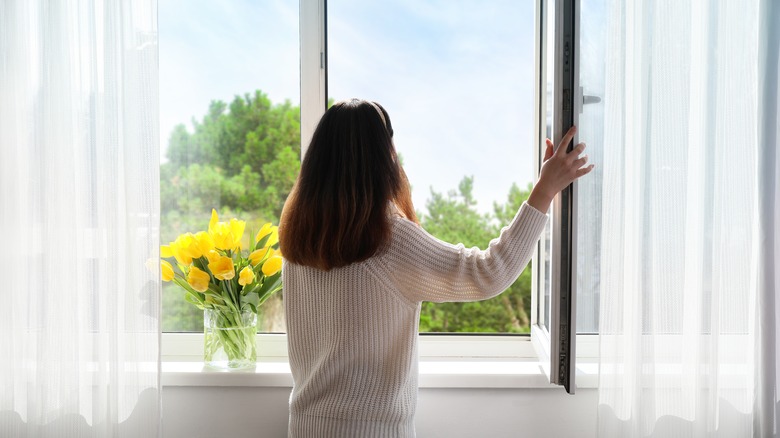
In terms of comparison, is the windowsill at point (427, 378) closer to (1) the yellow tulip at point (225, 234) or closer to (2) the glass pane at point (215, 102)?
(2) the glass pane at point (215, 102)

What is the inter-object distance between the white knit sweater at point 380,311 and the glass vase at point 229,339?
0.39 m

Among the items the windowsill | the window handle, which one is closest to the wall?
the windowsill

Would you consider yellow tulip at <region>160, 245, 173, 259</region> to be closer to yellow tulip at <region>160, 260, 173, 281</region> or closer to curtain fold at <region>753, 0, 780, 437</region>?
yellow tulip at <region>160, 260, 173, 281</region>

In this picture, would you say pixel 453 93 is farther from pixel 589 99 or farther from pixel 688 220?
pixel 688 220

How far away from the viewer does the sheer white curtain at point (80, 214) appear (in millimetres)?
1422

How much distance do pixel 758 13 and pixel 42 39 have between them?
1669 millimetres

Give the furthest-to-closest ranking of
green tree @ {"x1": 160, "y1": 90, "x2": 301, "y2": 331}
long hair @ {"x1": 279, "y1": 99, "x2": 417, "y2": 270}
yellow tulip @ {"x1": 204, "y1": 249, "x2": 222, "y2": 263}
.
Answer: green tree @ {"x1": 160, "y1": 90, "x2": 301, "y2": 331} < yellow tulip @ {"x1": 204, "y1": 249, "x2": 222, "y2": 263} < long hair @ {"x1": 279, "y1": 99, "x2": 417, "y2": 270}

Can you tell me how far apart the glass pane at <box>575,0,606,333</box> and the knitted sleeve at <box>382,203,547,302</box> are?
0.21m

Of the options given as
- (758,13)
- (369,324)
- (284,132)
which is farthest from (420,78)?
(369,324)

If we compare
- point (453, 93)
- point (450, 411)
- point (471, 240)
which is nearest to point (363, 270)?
point (450, 411)

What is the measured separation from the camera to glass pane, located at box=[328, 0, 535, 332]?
97.2 inches

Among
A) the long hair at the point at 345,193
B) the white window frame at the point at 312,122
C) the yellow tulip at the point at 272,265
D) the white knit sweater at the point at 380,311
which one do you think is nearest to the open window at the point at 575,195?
the white knit sweater at the point at 380,311

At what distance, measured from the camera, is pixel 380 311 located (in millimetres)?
1218

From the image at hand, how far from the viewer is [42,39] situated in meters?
1.43
